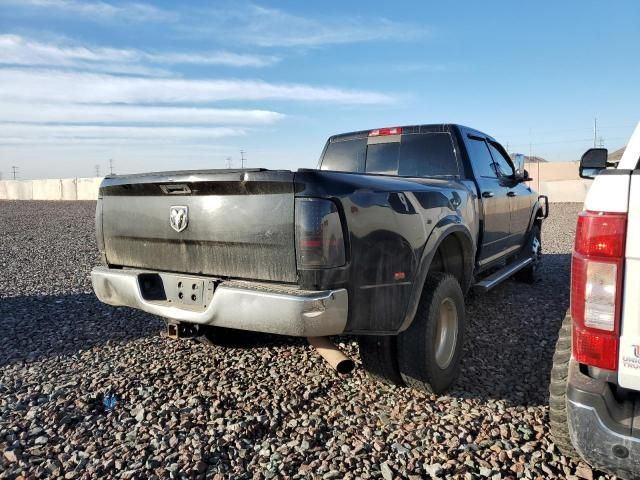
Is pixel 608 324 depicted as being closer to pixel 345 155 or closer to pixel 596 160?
pixel 596 160

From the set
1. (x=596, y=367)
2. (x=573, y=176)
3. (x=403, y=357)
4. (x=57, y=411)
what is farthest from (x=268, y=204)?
(x=573, y=176)

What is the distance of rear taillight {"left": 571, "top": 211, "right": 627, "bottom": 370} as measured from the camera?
173 cm

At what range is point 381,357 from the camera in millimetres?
3014

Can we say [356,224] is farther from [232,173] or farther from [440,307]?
[440,307]

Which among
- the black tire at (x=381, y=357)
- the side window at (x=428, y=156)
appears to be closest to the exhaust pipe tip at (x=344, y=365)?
the black tire at (x=381, y=357)

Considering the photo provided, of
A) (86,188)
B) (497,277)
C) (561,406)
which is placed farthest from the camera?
(86,188)

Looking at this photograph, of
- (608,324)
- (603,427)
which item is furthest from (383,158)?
(603,427)

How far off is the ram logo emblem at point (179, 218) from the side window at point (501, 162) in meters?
3.59

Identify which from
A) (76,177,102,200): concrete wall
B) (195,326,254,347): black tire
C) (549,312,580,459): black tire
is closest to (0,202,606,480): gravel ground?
(195,326,254,347): black tire

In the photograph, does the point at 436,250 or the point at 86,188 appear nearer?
the point at 436,250

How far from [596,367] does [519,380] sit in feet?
5.35

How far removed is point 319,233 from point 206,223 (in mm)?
773

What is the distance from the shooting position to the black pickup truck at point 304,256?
7.75 feet

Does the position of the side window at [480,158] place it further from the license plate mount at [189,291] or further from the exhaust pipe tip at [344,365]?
the license plate mount at [189,291]
